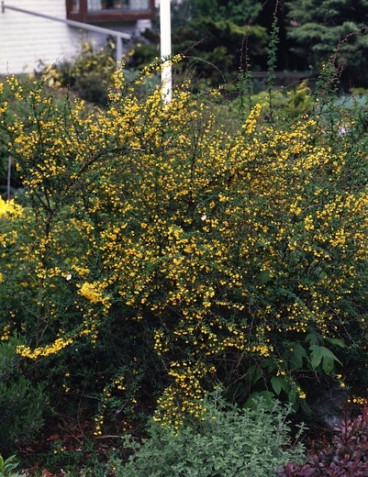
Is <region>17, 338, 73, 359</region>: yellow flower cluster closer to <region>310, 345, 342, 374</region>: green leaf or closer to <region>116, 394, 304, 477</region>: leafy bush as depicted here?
<region>116, 394, 304, 477</region>: leafy bush

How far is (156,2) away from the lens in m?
20.1

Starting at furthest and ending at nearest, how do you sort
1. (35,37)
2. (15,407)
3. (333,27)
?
(35,37) → (333,27) → (15,407)

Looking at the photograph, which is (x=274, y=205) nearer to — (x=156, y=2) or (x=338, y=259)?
(x=338, y=259)

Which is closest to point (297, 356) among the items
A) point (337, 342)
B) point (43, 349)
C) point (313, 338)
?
point (313, 338)

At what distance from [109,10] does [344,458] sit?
15890mm

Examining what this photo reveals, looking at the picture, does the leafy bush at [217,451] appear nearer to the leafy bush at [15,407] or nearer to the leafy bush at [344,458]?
the leafy bush at [344,458]

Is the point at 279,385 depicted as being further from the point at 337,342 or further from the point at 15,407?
the point at 15,407

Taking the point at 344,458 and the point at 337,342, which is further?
the point at 337,342

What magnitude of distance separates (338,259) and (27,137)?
6.19 ft

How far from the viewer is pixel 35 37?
686 inches

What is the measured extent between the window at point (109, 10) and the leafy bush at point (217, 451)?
14.7m

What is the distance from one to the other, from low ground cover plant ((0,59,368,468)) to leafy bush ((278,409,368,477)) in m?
1.09

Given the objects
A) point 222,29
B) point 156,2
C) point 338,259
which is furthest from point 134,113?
point 156,2

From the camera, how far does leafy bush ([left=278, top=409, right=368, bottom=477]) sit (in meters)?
3.21
